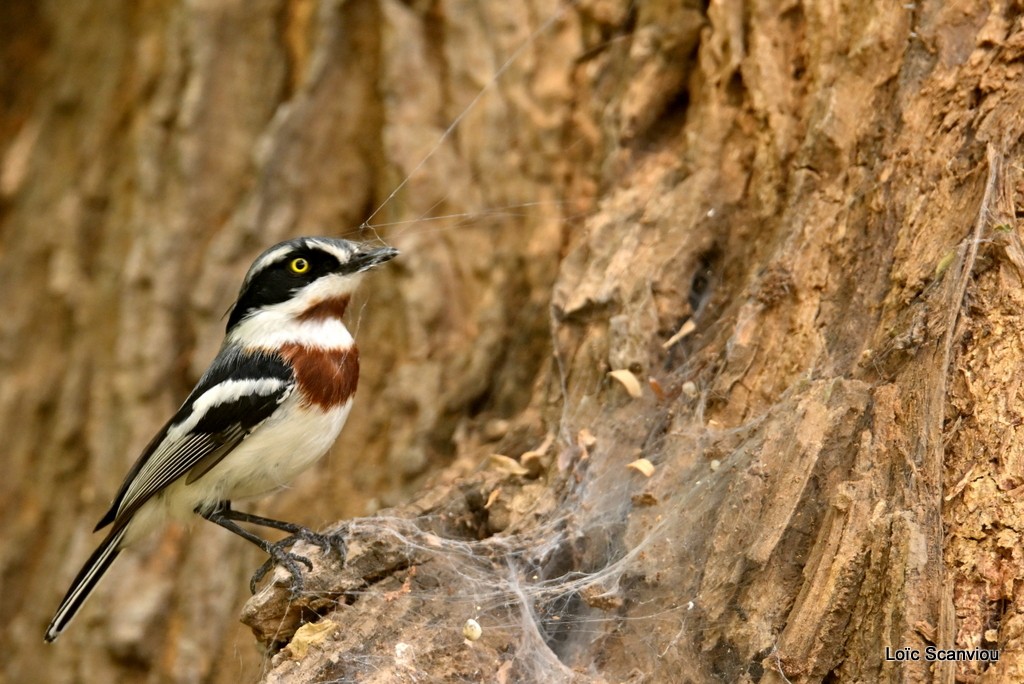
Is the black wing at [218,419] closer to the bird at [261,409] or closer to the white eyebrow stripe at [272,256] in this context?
the bird at [261,409]

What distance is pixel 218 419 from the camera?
4465 millimetres

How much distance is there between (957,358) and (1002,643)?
0.97m

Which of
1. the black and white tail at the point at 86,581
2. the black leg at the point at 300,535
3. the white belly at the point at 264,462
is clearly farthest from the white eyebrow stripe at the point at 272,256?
the black and white tail at the point at 86,581

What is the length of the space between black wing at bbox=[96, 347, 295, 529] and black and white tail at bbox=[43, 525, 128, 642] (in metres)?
0.16

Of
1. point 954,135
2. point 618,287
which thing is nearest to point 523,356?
point 618,287

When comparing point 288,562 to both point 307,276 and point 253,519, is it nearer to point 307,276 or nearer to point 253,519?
point 253,519

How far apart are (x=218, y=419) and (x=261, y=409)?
21 cm

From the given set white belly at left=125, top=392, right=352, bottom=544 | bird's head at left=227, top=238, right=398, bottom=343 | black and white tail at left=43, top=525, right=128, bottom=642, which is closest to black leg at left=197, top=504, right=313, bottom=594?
white belly at left=125, top=392, right=352, bottom=544

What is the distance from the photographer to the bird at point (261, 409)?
4441 mm

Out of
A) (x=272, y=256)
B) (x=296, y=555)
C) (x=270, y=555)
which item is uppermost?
(x=272, y=256)

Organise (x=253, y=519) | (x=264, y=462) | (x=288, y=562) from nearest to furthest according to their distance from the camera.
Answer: (x=288, y=562) < (x=264, y=462) < (x=253, y=519)

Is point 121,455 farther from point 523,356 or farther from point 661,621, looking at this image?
point 661,621

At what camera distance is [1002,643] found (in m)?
3.05

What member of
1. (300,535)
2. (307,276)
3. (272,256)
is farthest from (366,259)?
(300,535)
